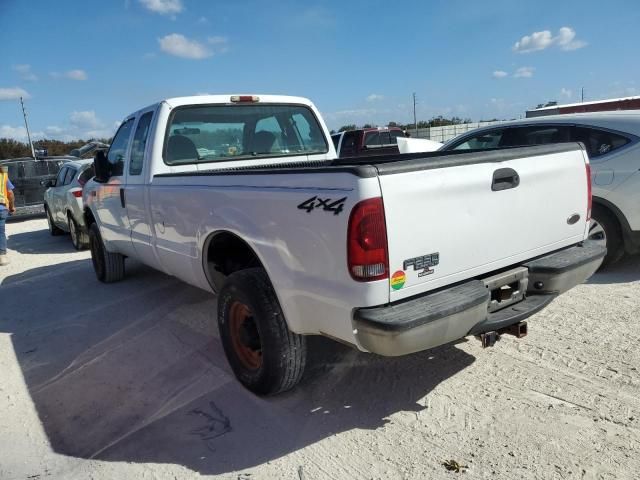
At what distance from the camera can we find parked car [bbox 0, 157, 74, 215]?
13.9 metres

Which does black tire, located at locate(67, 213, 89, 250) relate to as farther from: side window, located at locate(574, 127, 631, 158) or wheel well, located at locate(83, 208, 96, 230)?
side window, located at locate(574, 127, 631, 158)

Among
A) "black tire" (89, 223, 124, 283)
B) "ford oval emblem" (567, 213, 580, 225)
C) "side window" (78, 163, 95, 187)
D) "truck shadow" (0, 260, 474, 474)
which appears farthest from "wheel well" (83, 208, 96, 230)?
"ford oval emblem" (567, 213, 580, 225)

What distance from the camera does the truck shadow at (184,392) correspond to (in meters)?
2.81

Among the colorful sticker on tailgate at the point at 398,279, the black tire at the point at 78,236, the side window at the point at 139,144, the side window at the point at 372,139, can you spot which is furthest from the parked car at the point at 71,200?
the side window at the point at 372,139

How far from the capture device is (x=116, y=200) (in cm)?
523

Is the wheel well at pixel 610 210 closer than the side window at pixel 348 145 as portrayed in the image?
Yes

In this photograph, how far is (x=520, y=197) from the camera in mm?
2824

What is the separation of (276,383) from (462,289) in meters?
1.28

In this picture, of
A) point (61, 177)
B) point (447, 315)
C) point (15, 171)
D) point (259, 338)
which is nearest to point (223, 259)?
point (259, 338)

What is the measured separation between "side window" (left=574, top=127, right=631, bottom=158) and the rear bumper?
2695 mm

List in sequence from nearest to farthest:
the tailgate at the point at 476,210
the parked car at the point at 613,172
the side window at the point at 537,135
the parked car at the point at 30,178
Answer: the tailgate at the point at 476,210 → the parked car at the point at 613,172 → the side window at the point at 537,135 → the parked car at the point at 30,178

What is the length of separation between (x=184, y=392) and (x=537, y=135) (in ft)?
15.8

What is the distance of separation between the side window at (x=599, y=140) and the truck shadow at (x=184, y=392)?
2936mm

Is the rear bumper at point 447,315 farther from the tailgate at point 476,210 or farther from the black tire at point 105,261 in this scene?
the black tire at point 105,261
